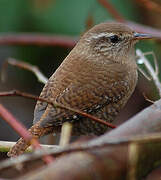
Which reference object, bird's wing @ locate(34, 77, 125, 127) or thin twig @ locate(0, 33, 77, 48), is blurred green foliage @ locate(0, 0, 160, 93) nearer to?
thin twig @ locate(0, 33, 77, 48)

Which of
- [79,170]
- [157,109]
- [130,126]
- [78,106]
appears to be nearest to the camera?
[79,170]

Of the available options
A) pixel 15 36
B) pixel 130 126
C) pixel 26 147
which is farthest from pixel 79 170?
pixel 15 36

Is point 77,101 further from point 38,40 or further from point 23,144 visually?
point 38,40

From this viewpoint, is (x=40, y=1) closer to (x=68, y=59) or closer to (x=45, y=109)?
(x=68, y=59)

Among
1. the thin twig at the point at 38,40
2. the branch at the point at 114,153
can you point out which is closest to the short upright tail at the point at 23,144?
the branch at the point at 114,153

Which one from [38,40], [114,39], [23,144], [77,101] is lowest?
[23,144]

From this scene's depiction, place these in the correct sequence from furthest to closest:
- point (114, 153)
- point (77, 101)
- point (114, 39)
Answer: point (114, 39)
point (77, 101)
point (114, 153)

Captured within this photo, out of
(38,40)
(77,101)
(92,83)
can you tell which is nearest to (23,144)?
(77,101)
